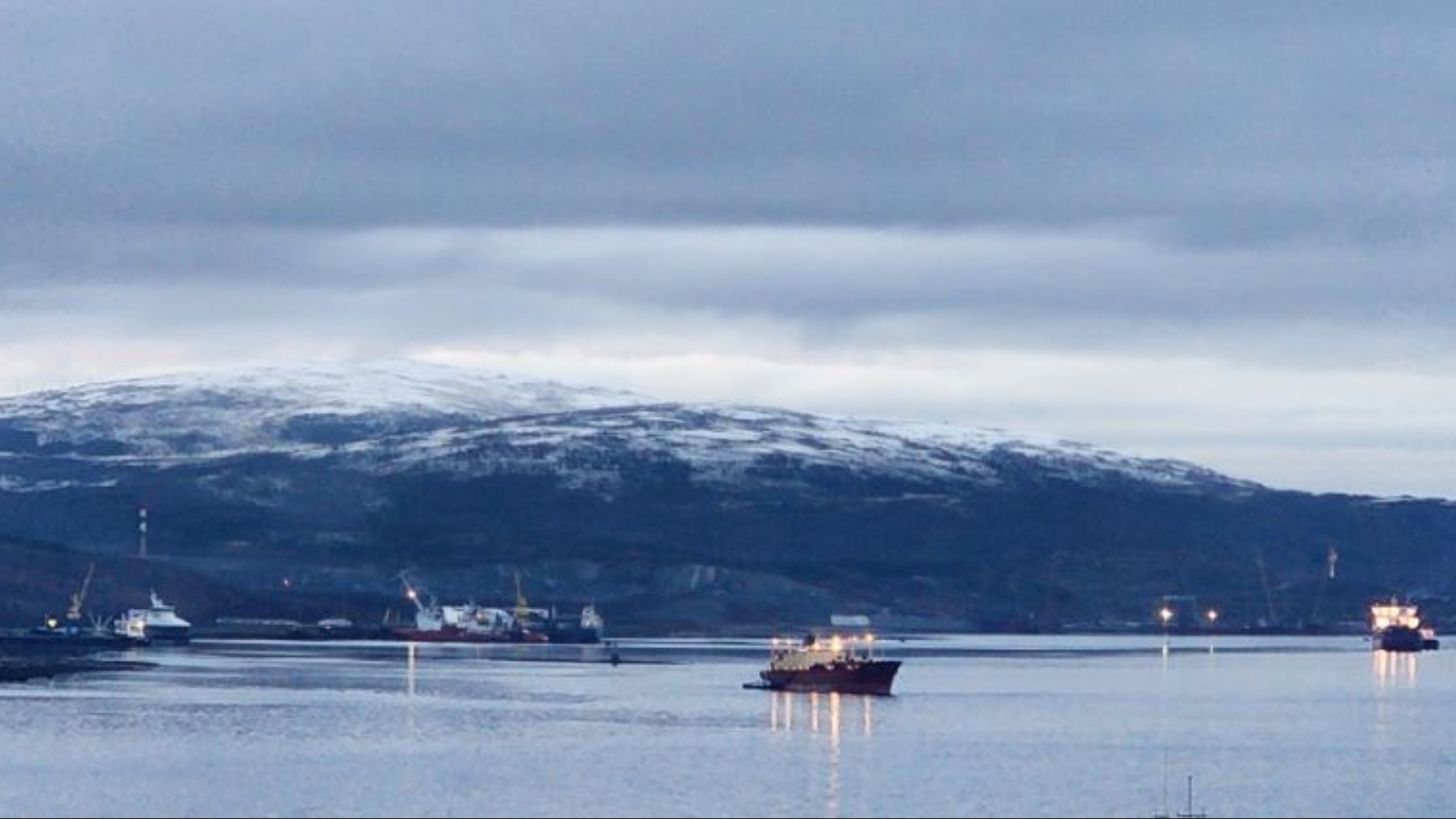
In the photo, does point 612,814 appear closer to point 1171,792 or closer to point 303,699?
point 1171,792

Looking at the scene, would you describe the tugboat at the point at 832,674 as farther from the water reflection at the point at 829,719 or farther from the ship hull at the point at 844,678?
the water reflection at the point at 829,719

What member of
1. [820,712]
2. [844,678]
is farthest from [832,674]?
[820,712]

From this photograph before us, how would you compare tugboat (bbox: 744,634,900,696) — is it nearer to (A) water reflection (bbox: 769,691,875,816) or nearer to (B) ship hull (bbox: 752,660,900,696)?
(B) ship hull (bbox: 752,660,900,696)

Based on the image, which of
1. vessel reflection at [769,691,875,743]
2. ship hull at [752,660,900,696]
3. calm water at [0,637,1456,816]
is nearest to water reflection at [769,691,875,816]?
vessel reflection at [769,691,875,743]

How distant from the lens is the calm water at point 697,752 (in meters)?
95.6

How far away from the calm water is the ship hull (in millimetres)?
2340

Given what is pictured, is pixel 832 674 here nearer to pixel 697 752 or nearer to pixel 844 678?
pixel 844 678

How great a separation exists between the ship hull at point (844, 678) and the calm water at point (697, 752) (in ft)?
7.68

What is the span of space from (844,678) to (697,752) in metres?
55.7

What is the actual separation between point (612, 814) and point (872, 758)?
81.8ft

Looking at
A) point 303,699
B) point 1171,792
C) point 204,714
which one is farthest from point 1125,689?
point 1171,792

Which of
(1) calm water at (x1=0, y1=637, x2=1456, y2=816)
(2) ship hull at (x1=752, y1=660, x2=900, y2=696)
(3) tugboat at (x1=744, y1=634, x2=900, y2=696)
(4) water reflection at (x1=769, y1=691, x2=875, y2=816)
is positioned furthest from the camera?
(3) tugboat at (x1=744, y1=634, x2=900, y2=696)

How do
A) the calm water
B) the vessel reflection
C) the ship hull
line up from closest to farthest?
1. the calm water
2. the vessel reflection
3. the ship hull

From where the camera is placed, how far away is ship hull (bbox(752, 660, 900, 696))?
172 m
